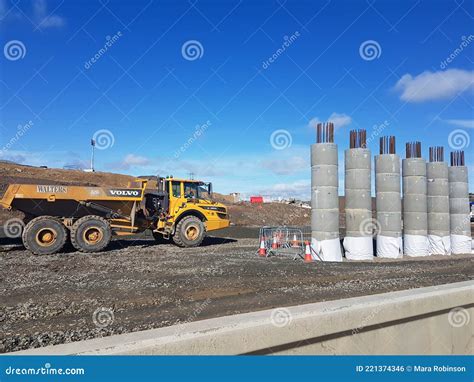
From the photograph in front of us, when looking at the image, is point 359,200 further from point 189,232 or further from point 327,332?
point 327,332

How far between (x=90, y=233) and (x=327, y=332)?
11.7m

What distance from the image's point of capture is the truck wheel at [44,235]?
12852 mm

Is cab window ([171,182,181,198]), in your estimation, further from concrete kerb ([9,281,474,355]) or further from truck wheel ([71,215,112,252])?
concrete kerb ([9,281,474,355])

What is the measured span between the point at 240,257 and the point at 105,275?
487 centimetres

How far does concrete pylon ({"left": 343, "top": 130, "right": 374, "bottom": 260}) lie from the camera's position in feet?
43.5

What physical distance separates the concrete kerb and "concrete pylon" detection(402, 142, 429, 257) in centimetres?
1049

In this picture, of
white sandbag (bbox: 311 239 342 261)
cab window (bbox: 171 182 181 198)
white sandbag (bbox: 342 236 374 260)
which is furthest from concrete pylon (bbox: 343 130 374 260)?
cab window (bbox: 171 182 181 198)

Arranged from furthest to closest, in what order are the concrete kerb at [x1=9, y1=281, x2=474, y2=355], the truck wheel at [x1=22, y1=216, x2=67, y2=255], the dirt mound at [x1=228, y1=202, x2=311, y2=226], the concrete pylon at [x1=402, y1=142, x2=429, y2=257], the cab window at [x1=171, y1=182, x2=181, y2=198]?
the dirt mound at [x1=228, y1=202, x2=311, y2=226]
the cab window at [x1=171, y1=182, x2=181, y2=198]
the concrete pylon at [x1=402, y1=142, x2=429, y2=257]
the truck wheel at [x1=22, y1=216, x2=67, y2=255]
the concrete kerb at [x1=9, y1=281, x2=474, y2=355]

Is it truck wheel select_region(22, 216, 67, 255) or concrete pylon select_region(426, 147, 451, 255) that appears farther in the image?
concrete pylon select_region(426, 147, 451, 255)

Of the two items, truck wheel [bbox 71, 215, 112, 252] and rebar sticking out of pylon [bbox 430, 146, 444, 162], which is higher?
rebar sticking out of pylon [bbox 430, 146, 444, 162]

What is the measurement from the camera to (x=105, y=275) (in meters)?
9.76

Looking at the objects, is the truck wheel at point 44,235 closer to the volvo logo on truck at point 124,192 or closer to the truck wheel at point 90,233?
the truck wheel at point 90,233

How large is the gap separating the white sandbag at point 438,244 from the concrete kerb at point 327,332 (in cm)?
1151

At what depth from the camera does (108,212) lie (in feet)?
48.2
